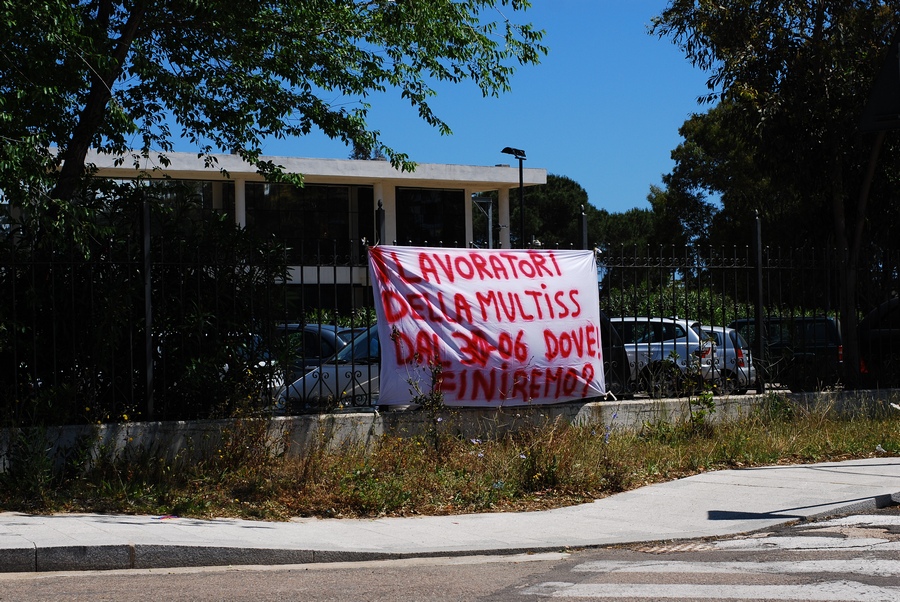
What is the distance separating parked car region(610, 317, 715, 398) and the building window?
91.3 ft

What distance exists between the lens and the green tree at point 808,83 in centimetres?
1494

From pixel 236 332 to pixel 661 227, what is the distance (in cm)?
4072

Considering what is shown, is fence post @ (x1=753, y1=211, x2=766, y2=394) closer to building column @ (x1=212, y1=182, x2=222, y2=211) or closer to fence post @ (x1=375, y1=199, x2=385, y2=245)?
fence post @ (x1=375, y1=199, x2=385, y2=245)

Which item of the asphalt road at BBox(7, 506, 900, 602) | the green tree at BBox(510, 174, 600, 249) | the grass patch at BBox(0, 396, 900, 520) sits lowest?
the asphalt road at BBox(7, 506, 900, 602)

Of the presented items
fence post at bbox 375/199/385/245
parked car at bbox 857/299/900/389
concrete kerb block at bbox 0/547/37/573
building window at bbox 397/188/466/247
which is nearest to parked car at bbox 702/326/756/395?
parked car at bbox 857/299/900/389

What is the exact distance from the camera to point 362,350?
11.9 metres

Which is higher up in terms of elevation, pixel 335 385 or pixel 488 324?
pixel 488 324

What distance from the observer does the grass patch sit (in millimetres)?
8797

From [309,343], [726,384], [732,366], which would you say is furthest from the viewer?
[732,366]

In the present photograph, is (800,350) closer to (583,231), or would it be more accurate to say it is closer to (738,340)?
(738,340)

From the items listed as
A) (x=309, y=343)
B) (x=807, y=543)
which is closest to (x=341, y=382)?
(x=309, y=343)

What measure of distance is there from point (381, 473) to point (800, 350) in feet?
23.6

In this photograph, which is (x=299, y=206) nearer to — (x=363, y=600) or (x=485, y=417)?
(x=485, y=417)

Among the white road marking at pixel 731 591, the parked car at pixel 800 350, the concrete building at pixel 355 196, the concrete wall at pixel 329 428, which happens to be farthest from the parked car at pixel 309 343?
the concrete building at pixel 355 196
